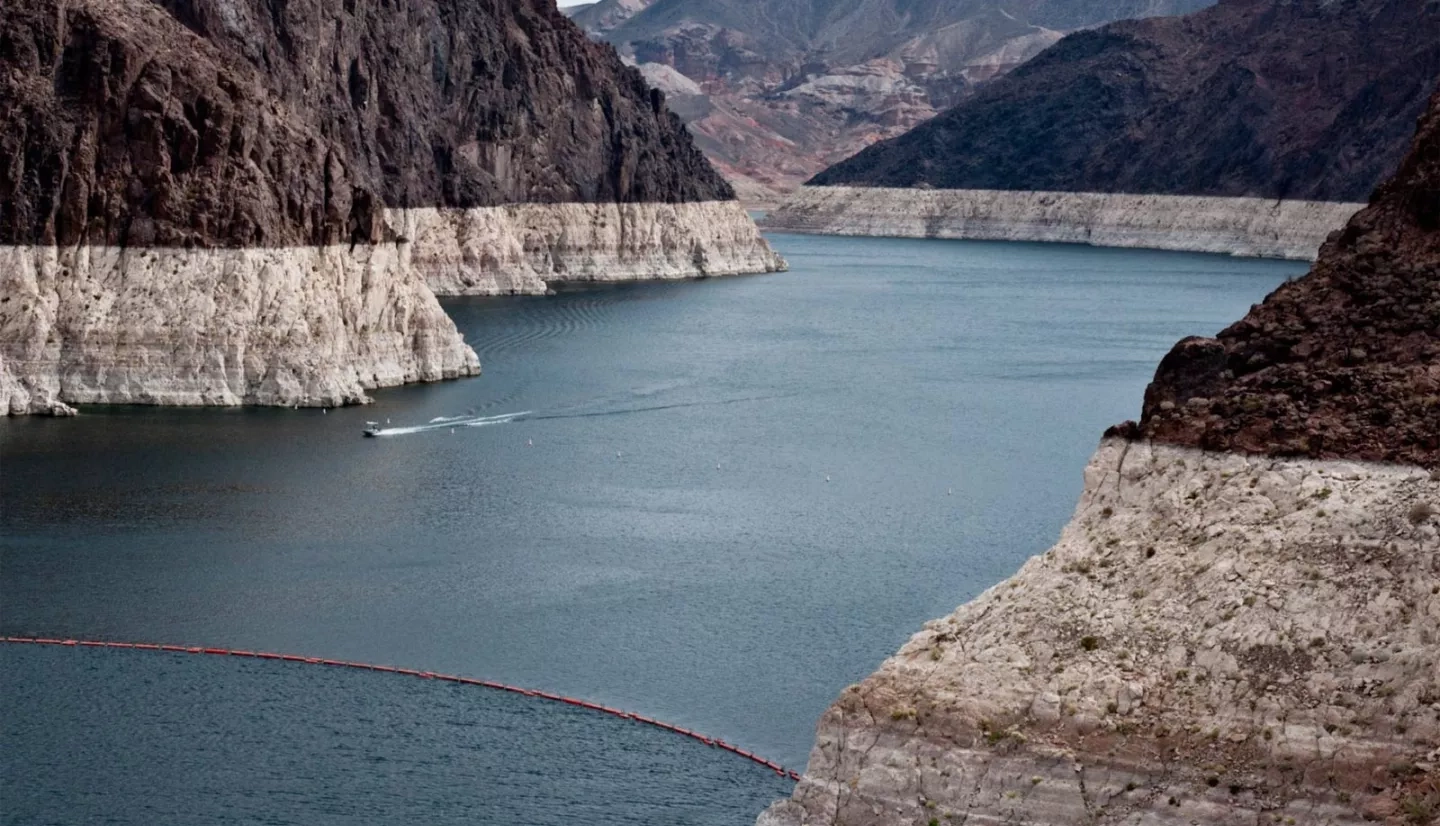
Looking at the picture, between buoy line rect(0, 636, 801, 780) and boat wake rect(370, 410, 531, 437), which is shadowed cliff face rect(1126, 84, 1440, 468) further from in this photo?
boat wake rect(370, 410, 531, 437)

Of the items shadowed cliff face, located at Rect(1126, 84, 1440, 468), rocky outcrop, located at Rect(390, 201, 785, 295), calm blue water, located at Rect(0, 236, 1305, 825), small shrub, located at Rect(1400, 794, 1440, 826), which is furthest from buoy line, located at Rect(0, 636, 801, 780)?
rocky outcrop, located at Rect(390, 201, 785, 295)

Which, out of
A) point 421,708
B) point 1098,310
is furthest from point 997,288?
point 421,708

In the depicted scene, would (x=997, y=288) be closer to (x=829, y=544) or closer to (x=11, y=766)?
(x=829, y=544)

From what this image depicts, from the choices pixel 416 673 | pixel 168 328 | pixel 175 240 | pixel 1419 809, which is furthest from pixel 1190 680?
pixel 175 240

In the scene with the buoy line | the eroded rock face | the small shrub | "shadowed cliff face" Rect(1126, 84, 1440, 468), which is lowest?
the buoy line

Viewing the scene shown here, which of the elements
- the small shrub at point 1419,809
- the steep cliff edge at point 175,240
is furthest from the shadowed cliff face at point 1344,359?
the steep cliff edge at point 175,240

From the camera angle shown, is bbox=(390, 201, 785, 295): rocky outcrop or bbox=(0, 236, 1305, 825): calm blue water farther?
bbox=(390, 201, 785, 295): rocky outcrop
